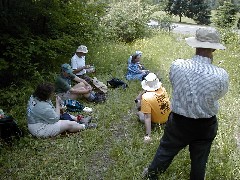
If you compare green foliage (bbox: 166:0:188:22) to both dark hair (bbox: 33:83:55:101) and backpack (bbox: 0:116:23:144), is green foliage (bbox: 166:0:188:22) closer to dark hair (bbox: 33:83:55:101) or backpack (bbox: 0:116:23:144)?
dark hair (bbox: 33:83:55:101)

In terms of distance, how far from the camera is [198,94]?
340 centimetres

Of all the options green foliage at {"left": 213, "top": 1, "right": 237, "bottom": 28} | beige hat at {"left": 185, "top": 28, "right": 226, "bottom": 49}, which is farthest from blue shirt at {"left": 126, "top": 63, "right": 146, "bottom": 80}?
green foliage at {"left": 213, "top": 1, "right": 237, "bottom": 28}

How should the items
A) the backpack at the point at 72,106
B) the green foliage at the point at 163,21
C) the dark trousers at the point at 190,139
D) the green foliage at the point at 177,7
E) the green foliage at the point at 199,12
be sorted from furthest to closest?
1. the green foliage at the point at 177,7
2. the green foliage at the point at 199,12
3. the green foliage at the point at 163,21
4. the backpack at the point at 72,106
5. the dark trousers at the point at 190,139

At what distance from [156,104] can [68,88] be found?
233 centimetres

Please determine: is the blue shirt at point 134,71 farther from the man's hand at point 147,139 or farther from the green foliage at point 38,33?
the man's hand at point 147,139

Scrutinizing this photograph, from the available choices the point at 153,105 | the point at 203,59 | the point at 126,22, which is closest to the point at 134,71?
the point at 153,105

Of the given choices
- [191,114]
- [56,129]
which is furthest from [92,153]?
[191,114]

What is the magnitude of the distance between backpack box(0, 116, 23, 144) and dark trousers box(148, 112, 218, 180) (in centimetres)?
248

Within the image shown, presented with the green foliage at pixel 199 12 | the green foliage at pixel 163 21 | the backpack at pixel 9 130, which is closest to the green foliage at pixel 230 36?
the green foliage at pixel 163 21

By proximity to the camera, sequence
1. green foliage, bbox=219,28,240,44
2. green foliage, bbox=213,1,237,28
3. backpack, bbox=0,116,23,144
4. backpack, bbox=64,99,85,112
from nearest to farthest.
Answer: backpack, bbox=0,116,23,144, backpack, bbox=64,99,85,112, green foliage, bbox=219,28,240,44, green foliage, bbox=213,1,237,28

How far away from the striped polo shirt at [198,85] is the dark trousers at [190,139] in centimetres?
13

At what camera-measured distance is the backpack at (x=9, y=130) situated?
Result: 17.2 ft

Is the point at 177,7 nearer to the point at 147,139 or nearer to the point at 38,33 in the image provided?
the point at 38,33

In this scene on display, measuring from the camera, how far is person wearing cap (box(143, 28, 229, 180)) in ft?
11.1
